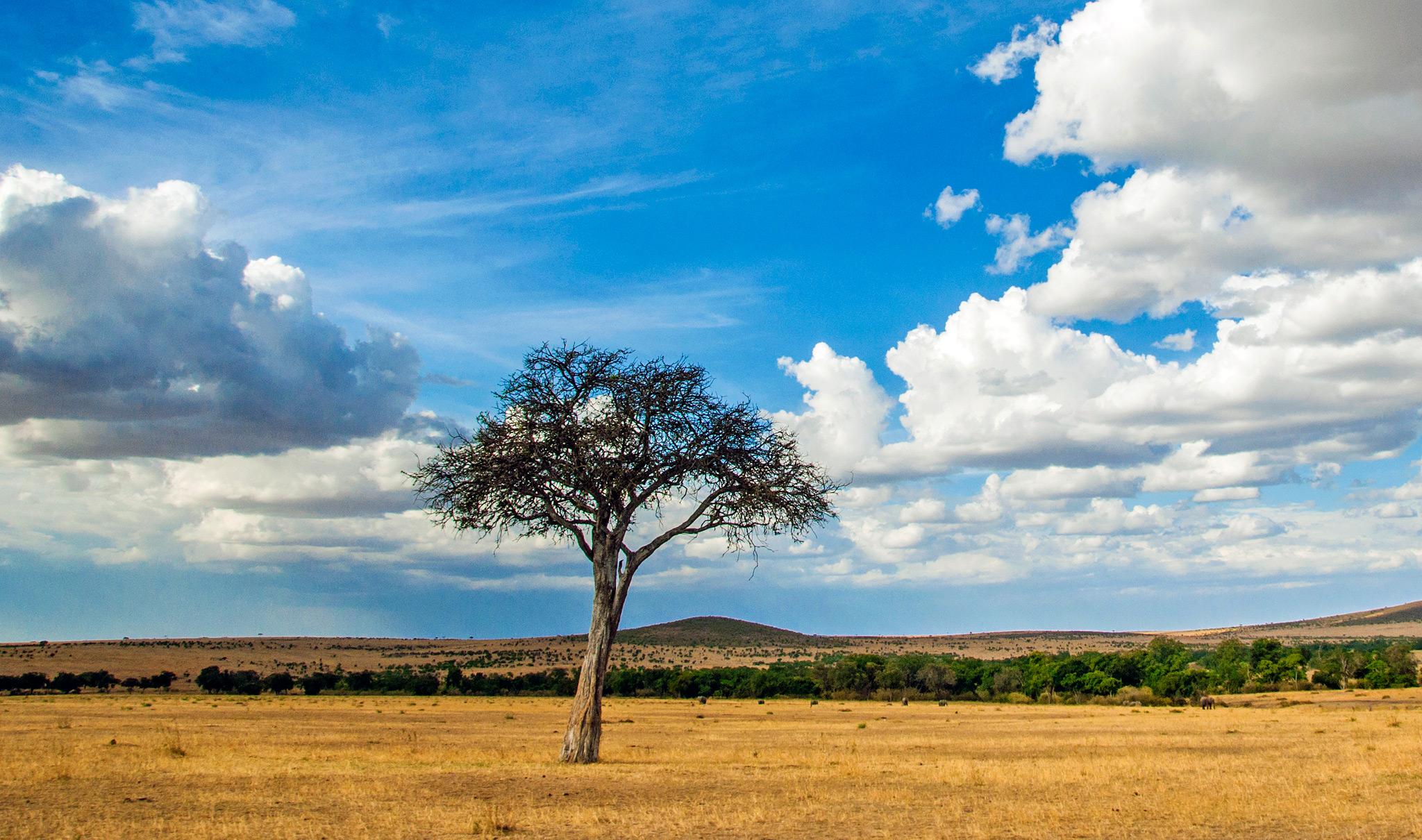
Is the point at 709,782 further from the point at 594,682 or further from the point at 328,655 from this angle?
the point at 328,655

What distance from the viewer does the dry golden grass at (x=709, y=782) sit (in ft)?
49.1

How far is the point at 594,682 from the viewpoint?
25.8 metres

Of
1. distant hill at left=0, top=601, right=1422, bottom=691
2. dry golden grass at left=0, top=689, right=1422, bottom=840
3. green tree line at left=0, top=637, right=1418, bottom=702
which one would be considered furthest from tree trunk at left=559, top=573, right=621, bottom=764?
distant hill at left=0, top=601, right=1422, bottom=691

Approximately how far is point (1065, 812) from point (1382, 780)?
8941mm

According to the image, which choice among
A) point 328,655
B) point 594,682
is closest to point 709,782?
point 594,682

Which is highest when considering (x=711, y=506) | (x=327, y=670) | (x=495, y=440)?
(x=495, y=440)

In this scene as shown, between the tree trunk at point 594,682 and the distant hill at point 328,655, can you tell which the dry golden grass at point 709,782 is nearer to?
the tree trunk at point 594,682

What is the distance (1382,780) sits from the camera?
68.7 feet

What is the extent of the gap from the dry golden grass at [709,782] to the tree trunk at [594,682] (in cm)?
80

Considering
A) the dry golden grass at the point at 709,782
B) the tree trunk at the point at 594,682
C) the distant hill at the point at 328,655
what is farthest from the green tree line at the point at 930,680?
the tree trunk at the point at 594,682

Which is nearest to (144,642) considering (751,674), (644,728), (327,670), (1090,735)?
(327,670)

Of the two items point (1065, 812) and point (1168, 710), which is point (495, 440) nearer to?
point (1065, 812)

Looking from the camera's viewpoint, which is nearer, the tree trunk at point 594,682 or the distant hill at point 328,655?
the tree trunk at point 594,682

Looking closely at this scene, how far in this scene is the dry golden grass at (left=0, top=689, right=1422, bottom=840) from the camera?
1497 cm
